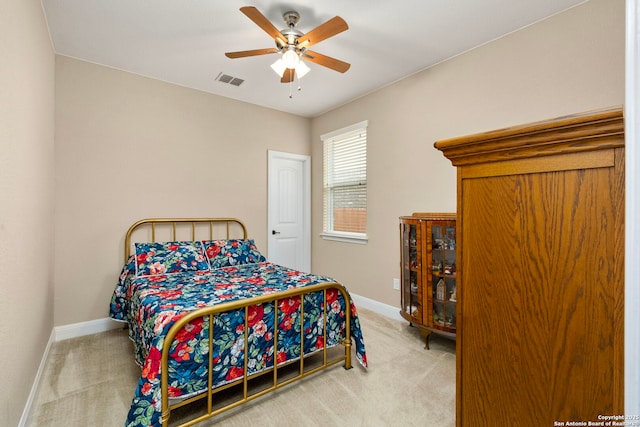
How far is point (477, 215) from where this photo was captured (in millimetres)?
659

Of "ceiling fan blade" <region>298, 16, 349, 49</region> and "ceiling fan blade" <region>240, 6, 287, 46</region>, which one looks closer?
"ceiling fan blade" <region>240, 6, 287, 46</region>

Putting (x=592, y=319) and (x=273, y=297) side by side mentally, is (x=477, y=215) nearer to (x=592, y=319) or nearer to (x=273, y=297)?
(x=592, y=319)

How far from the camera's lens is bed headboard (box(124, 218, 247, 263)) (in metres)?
3.14

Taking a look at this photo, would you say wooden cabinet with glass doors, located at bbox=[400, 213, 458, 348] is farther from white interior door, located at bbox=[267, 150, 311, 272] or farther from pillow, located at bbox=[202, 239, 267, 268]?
white interior door, located at bbox=[267, 150, 311, 272]

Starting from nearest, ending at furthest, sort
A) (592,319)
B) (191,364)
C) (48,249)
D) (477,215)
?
(592,319)
(477,215)
(191,364)
(48,249)

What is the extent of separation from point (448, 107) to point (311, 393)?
2.63m

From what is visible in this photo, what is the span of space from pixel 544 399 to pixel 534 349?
9 cm

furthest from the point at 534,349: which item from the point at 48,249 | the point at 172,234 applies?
the point at 172,234

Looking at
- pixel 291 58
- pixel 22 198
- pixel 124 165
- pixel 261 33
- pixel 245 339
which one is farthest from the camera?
pixel 124 165

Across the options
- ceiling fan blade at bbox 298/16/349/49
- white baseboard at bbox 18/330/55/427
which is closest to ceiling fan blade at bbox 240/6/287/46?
ceiling fan blade at bbox 298/16/349/49

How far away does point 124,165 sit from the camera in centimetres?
310

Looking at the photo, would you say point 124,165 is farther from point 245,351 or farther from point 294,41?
point 245,351

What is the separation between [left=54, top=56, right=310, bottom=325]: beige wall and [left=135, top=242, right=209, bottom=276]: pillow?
399 mm

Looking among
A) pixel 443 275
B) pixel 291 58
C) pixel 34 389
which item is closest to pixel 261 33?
pixel 291 58
